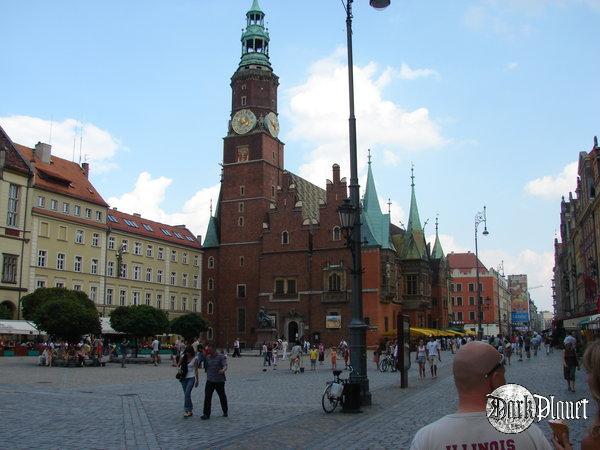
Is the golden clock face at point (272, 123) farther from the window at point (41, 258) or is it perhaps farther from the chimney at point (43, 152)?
the window at point (41, 258)

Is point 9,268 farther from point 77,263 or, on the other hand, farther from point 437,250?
point 437,250

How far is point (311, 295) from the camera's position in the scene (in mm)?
68375

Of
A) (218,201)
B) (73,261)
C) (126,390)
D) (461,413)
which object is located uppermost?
(218,201)

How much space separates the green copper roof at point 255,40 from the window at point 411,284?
1199 inches

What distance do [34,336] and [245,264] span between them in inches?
1006

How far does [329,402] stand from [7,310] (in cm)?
4216

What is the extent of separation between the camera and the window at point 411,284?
7562 centimetres

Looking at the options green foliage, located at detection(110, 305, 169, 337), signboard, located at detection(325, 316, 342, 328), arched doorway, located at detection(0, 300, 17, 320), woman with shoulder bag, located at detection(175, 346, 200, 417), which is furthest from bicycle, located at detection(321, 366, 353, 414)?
signboard, located at detection(325, 316, 342, 328)

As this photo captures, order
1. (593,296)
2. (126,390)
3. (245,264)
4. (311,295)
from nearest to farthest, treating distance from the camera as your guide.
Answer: (126,390), (593,296), (311,295), (245,264)

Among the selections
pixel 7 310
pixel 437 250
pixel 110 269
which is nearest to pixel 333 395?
pixel 7 310

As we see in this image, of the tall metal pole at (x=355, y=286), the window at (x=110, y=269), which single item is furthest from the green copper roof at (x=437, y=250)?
the tall metal pole at (x=355, y=286)

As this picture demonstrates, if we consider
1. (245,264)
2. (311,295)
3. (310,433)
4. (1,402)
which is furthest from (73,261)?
(310,433)

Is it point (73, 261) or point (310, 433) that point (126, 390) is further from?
point (73, 261)

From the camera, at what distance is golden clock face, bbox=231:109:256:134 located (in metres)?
74.6
